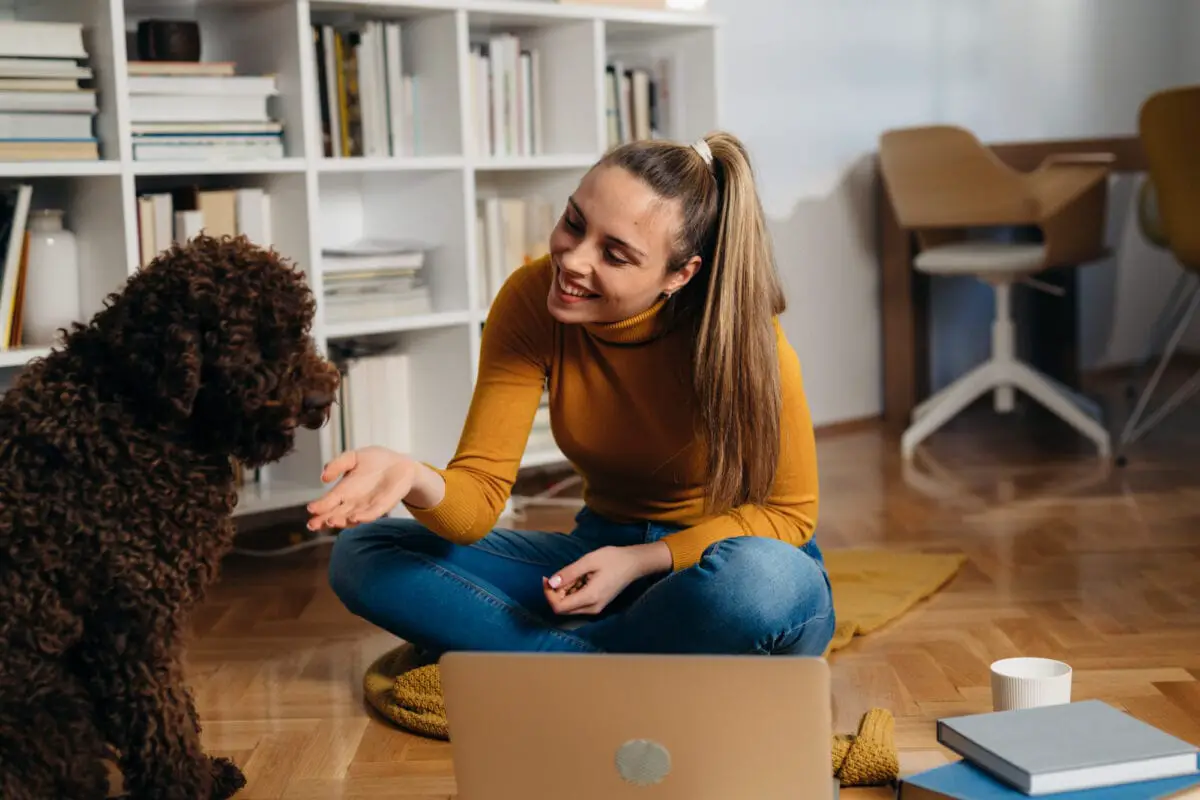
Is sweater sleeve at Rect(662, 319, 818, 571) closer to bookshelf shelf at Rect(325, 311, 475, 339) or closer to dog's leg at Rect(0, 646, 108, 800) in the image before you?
dog's leg at Rect(0, 646, 108, 800)

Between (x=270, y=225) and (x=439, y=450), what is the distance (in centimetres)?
68

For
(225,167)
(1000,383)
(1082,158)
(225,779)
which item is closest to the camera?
(225,779)

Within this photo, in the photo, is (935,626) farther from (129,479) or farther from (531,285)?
(129,479)

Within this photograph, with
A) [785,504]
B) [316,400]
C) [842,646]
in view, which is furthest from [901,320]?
[316,400]

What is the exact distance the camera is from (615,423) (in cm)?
208

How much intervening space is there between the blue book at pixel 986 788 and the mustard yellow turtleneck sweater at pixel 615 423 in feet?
1.68

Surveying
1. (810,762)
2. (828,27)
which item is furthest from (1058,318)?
(810,762)

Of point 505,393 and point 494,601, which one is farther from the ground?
point 505,393

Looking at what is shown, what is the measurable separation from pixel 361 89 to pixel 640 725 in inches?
87.7

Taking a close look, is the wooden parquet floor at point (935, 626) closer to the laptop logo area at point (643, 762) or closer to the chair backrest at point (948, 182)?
the laptop logo area at point (643, 762)

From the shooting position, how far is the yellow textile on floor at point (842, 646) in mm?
1850

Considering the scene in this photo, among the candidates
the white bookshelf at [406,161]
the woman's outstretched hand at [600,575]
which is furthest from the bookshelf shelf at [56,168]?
the woman's outstretched hand at [600,575]

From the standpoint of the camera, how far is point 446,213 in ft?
11.0

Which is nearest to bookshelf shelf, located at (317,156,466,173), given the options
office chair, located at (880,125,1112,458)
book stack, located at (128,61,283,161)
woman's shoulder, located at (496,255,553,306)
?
book stack, located at (128,61,283,161)
